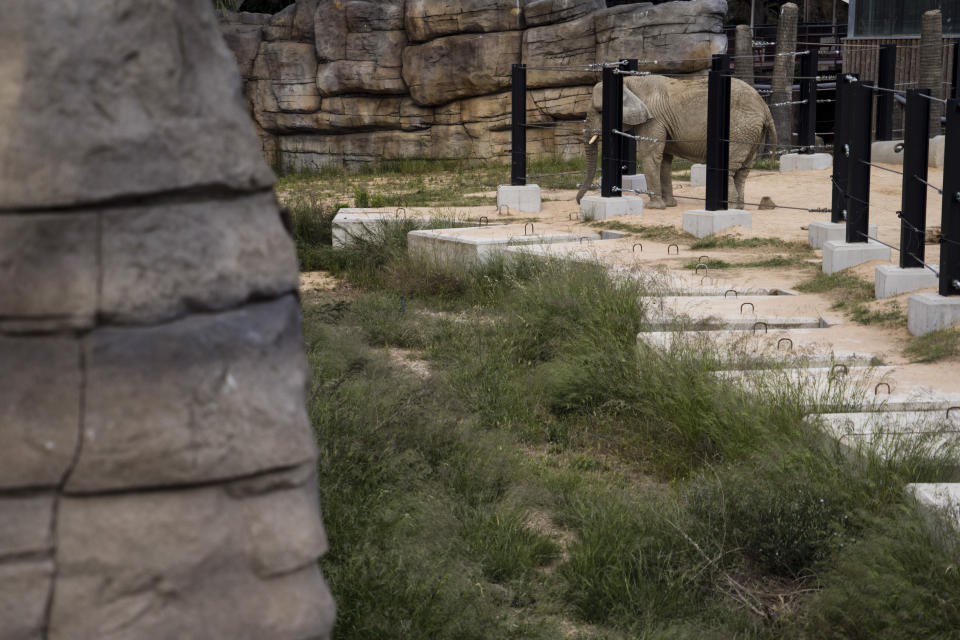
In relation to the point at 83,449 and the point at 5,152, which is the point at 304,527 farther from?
the point at 5,152

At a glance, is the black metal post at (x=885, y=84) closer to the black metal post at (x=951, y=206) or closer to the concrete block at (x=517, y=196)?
the concrete block at (x=517, y=196)

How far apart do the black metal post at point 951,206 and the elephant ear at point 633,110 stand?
656cm

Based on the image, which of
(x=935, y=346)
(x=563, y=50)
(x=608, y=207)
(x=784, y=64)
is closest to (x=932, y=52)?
(x=784, y=64)

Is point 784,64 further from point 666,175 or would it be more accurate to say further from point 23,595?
point 23,595

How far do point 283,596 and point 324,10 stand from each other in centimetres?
1836

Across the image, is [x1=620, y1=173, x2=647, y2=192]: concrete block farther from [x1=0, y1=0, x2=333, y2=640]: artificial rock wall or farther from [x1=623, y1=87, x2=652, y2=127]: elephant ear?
[x1=0, y1=0, x2=333, y2=640]: artificial rock wall

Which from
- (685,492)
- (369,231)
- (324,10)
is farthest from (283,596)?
(324,10)

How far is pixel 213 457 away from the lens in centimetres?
128

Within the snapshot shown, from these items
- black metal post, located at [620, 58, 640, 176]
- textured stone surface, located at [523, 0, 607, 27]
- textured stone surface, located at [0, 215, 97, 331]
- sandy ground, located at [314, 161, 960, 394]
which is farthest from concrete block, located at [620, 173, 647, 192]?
textured stone surface, located at [0, 215, 97, 331]

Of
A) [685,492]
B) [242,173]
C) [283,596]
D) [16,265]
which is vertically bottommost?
[685,492]

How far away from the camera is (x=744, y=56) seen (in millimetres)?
16656

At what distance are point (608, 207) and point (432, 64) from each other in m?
8.05

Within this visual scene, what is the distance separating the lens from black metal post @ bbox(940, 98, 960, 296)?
18.3 ft

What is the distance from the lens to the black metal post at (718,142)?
9.84 metres
